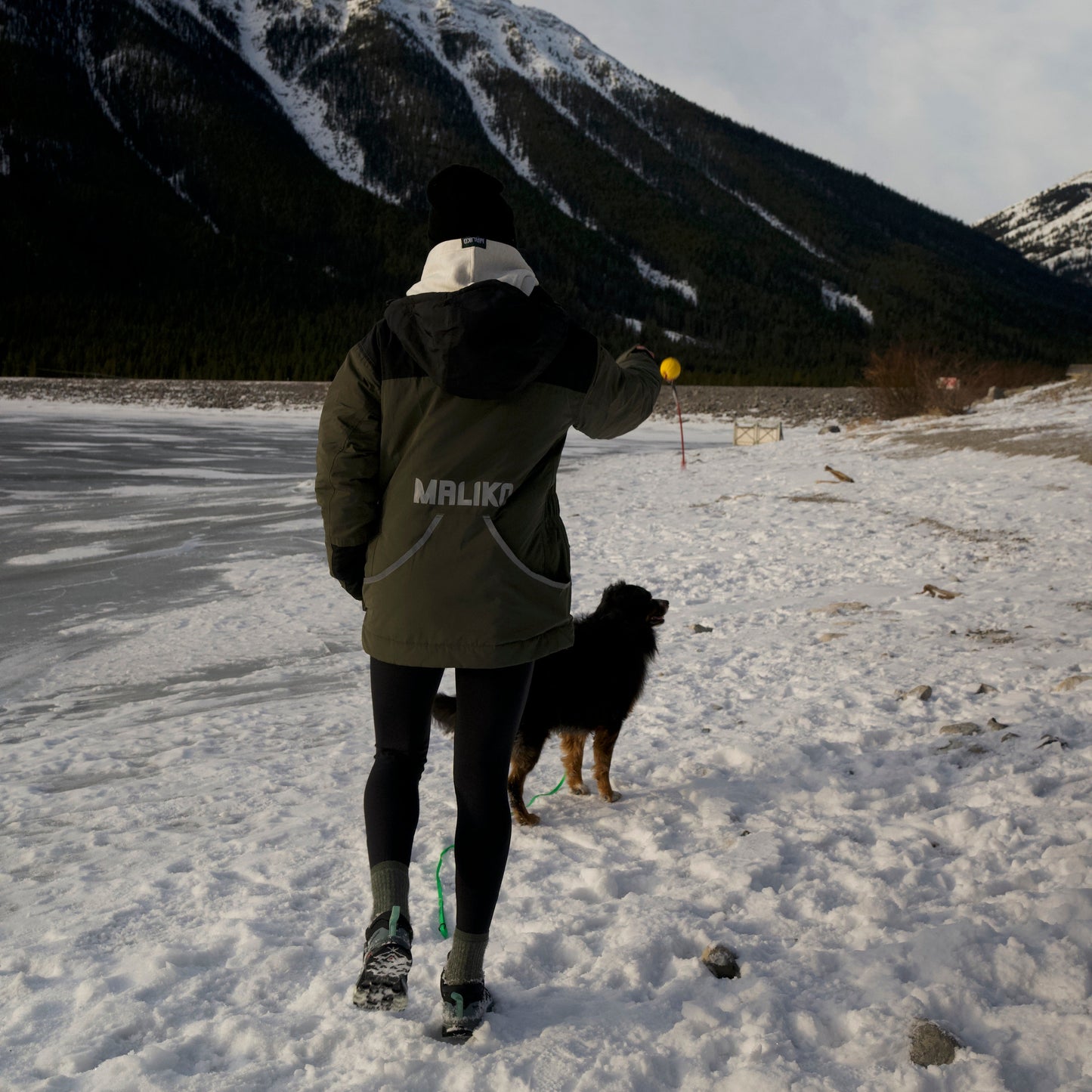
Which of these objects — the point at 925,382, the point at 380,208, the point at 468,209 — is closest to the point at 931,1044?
the point at 468,209

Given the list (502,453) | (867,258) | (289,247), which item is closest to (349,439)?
(502,453)

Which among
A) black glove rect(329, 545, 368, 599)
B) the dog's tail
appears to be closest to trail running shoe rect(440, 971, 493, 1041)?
black glove rect(329, 545, 368, 599)

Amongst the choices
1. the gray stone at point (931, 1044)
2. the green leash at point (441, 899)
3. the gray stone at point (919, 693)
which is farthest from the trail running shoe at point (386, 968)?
the gray stone at point (919, 693)

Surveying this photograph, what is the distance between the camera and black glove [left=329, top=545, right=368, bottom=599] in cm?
203

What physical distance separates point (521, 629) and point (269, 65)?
187 metres

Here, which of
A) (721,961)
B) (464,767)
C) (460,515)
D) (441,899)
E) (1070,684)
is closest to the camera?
(460,515)

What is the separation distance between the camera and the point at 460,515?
1942 mm

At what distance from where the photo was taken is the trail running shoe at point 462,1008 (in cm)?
208

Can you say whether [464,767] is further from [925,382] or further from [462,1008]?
[925,382]

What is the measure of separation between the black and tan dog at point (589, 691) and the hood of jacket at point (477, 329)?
4.78ft

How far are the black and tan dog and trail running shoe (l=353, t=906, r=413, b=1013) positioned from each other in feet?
3.23

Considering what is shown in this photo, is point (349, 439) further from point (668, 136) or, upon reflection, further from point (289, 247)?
point (668, 136)

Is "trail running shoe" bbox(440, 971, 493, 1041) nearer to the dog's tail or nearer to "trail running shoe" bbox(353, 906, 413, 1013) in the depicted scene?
"trail running shoe" bbox(353, 906, 413, 1013)

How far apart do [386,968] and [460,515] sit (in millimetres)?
1095
